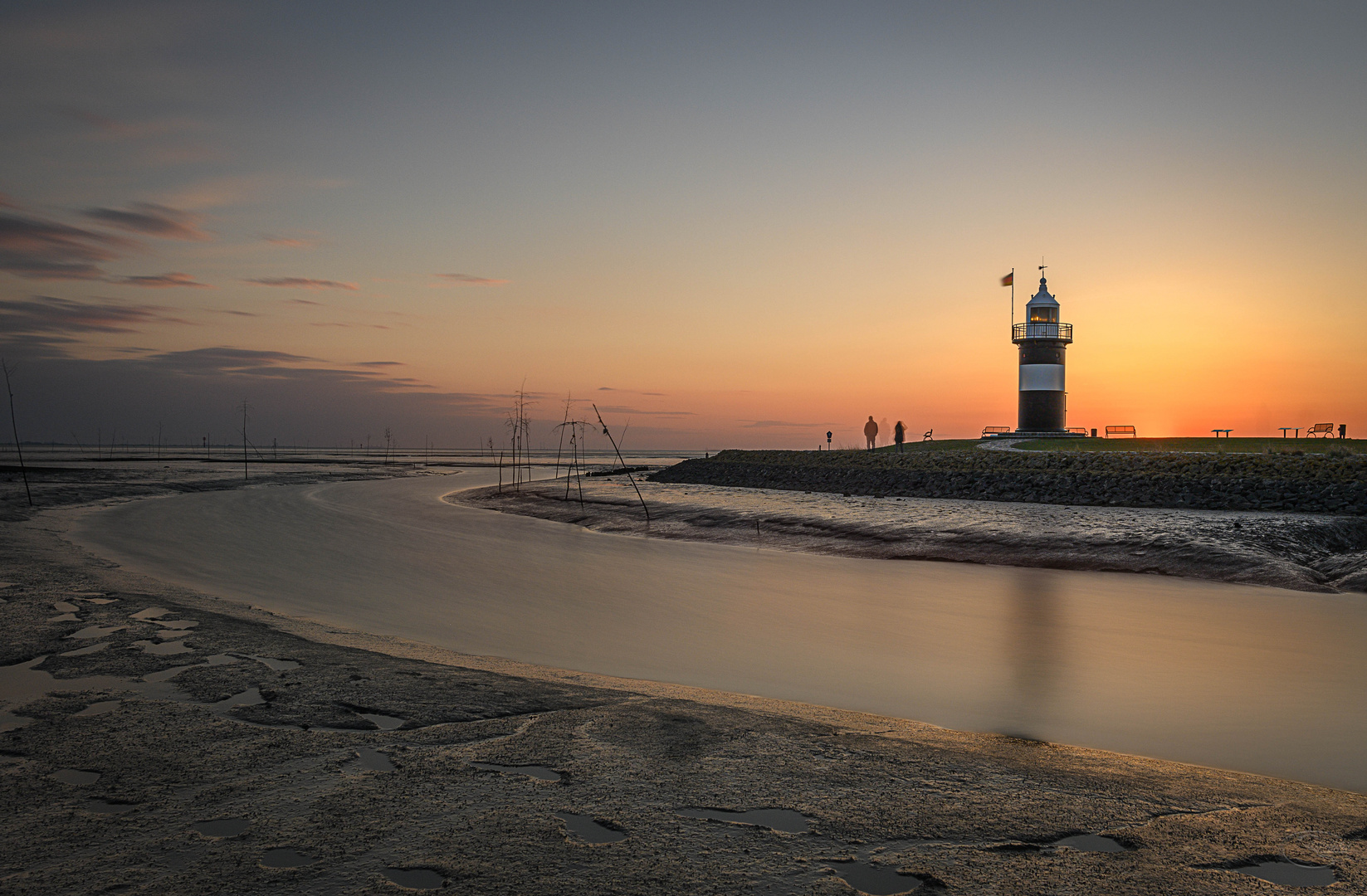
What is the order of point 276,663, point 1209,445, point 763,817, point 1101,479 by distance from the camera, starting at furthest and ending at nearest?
1. point 1209,445
2. point 1101,479
3. point 276,663
4. point 763,817

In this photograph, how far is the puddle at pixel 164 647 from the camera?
6.80 m

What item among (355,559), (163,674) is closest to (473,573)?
(355,559)

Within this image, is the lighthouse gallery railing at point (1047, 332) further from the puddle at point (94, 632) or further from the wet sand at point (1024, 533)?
the puddle at point (94, 632)

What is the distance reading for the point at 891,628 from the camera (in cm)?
972

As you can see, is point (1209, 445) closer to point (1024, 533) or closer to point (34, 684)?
point (1024, 533)

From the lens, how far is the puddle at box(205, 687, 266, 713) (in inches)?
207

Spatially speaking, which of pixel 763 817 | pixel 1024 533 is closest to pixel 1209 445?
pixel 1024 533

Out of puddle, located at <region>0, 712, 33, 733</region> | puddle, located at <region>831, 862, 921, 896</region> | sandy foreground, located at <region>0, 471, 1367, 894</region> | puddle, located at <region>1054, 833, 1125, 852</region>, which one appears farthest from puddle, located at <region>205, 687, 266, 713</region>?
puddle, located at <region>1054, 833, 1125, 852</region>

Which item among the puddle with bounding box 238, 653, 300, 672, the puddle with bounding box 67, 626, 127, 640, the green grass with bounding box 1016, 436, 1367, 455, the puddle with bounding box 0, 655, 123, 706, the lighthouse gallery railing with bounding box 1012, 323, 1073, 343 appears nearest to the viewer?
the puddle with bounding box 0, 655, 123, 706

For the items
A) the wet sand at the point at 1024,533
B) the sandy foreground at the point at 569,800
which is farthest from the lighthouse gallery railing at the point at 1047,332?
the sandy foreground at the point at 569,800

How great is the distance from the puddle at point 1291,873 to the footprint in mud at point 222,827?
4261 millimetres

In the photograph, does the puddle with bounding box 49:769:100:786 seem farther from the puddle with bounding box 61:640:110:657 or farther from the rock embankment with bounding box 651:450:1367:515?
the rock embankment with bounding box 651:450:1367:515

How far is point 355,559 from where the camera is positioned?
15102 millimetres

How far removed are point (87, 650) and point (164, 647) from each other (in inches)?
22.8
